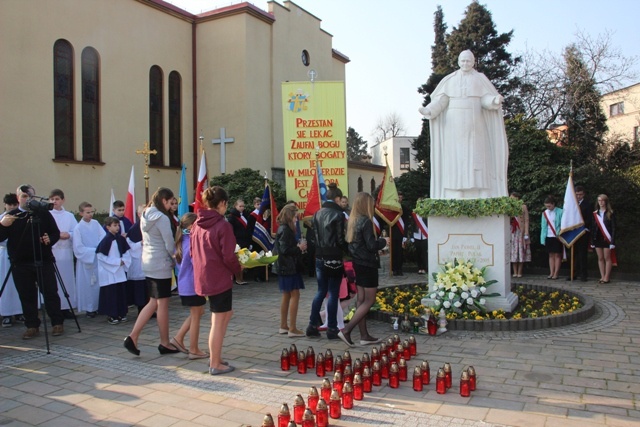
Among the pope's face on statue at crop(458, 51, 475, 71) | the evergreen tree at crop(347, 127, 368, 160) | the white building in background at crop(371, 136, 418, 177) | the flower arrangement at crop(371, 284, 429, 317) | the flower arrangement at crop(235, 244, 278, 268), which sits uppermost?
the evergreen tree at crop(347, 127, 368, 160)

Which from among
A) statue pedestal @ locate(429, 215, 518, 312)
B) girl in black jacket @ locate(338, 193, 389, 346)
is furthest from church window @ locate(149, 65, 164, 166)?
girl in black jacket @ locate(338, 193, 389, 346)

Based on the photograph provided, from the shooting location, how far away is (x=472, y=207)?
7.78 m

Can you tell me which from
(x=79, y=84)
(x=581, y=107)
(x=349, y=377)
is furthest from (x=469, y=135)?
(x=581, y=107)

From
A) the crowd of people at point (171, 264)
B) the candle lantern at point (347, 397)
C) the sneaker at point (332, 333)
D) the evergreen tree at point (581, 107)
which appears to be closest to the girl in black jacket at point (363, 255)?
the crowd of people at point (171, 264)

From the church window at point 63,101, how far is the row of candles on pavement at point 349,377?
43.1 ft

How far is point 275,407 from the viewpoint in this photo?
438 centimetres

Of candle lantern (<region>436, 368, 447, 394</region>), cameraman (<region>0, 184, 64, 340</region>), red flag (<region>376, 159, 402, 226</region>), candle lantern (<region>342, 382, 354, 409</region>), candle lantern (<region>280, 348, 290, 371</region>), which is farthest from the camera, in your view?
red flag (<region>376, 159, 402, 226</region>)

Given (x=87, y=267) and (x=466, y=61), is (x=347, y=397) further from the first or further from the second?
(x=466, y=61)

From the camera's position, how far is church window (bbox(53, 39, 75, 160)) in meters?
15.5

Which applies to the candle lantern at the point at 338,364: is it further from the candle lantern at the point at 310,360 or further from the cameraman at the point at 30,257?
the cameraman at the point at 30,257

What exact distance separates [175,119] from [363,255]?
1571 centimetres

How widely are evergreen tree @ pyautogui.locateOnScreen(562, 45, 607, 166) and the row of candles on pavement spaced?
2081 centimetres

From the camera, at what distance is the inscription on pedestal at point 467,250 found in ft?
25.7

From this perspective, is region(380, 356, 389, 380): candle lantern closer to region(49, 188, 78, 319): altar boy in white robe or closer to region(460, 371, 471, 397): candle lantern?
region(460, 371, 471, 397): candle lantern
